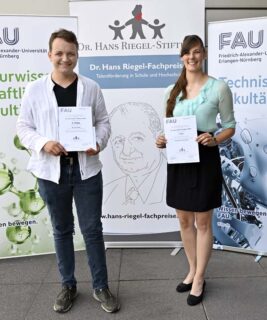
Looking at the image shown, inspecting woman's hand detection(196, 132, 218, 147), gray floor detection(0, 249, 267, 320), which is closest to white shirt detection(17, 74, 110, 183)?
woman's hand detection(196, 132, 218, 147)

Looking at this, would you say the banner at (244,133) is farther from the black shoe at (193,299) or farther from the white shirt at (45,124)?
the white shirt at (45,124)

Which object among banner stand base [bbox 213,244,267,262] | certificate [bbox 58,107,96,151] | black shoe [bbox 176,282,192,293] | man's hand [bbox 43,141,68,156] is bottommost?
black shoe [bbox 176,282,192,293]

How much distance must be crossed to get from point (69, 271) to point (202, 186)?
1161mm

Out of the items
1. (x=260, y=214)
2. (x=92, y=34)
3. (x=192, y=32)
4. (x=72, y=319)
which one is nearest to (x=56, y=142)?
(x=72, y=319)

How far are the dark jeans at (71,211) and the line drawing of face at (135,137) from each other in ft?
3.44

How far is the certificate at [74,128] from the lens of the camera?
2568 millimetres

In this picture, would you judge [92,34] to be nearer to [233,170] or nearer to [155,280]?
[233,170]

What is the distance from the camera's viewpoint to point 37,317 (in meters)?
2.82

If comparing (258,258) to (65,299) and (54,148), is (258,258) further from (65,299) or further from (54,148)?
(54,148)

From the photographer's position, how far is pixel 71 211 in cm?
281

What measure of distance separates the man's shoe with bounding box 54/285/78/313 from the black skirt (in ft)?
3.39

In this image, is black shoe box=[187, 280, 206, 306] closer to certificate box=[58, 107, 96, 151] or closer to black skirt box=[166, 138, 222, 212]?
black skirt box=[166, 138, 222, 212]

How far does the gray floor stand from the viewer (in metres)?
2.82

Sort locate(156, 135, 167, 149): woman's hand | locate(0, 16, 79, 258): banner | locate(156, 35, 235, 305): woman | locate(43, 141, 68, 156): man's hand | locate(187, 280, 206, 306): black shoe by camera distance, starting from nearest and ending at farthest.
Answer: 1. locate(43, 141, 68, 156): man's hand
2. locate(156, 35, 235, 305): woman
3. locate(156, 135, 167, 149): woman's hand
4. locate(187, 280, 206, 306): black shoe
5. locate(0, 16, 79, 258): banner
